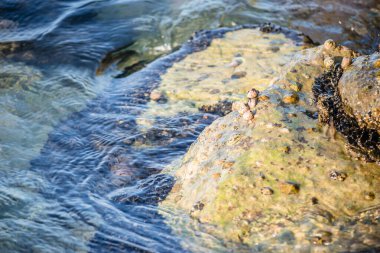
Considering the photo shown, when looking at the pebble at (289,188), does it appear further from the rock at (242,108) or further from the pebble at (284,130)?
the rock at (242,108)

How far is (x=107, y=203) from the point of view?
4469 millimetres

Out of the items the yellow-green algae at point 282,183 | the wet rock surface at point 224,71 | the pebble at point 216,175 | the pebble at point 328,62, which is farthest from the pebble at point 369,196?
the wet rock surface at point 224,71

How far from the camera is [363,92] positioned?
3.54 meters

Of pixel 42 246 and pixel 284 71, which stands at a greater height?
pixel 284 71

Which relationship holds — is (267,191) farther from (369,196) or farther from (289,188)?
(369,196)

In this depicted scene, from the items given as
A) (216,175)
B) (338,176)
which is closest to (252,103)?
(216,175)

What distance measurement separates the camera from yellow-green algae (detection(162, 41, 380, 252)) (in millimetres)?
3273

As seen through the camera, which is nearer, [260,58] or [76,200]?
[76,200]

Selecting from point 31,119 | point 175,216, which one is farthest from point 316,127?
point 31,119

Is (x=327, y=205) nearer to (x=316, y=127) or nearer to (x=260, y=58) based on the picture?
(x=316, y=127)

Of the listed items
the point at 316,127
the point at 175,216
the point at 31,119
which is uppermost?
the point at 316,127

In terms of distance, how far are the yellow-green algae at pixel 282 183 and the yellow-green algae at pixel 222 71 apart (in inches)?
75.0

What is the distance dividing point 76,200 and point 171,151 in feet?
3.86

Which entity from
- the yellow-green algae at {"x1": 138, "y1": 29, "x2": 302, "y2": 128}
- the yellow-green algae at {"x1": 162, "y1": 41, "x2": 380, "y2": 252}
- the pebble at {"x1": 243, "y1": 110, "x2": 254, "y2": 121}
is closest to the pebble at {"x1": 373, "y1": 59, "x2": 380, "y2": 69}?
the yellow-green algae at {"x1": 162, "y1": 41, "x2": 380, "y2": 252}
